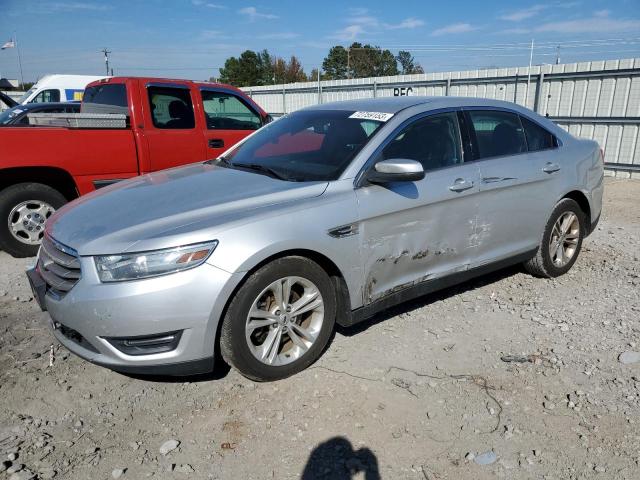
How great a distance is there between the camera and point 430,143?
3.67m

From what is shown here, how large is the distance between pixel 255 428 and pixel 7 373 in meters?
1.75

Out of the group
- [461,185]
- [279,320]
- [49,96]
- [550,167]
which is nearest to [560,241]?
[550,167]

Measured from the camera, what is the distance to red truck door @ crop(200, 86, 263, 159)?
6539 mm

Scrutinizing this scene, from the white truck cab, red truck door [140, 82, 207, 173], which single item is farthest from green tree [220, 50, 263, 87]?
red truck door [140, 82, 207, 173]

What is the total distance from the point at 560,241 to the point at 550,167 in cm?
77

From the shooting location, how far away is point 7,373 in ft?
10.5

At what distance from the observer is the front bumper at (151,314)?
253 centimetres

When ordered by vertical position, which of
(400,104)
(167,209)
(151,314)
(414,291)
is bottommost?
(414,291)

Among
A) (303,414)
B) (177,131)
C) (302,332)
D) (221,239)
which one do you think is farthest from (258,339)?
→ (177,131)

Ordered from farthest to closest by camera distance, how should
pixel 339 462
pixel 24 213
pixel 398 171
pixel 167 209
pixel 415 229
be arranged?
pixel 24 213 < pixel 415 229 < pixel 398 171 < pixel 167 209 < pixel 339 462

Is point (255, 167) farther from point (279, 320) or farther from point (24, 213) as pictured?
point (24, 213)

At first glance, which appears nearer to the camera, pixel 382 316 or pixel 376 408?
pixel 376 408

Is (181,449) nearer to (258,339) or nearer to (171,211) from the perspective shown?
(258,339)

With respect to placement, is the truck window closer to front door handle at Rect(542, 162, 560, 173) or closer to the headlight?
the headlight
